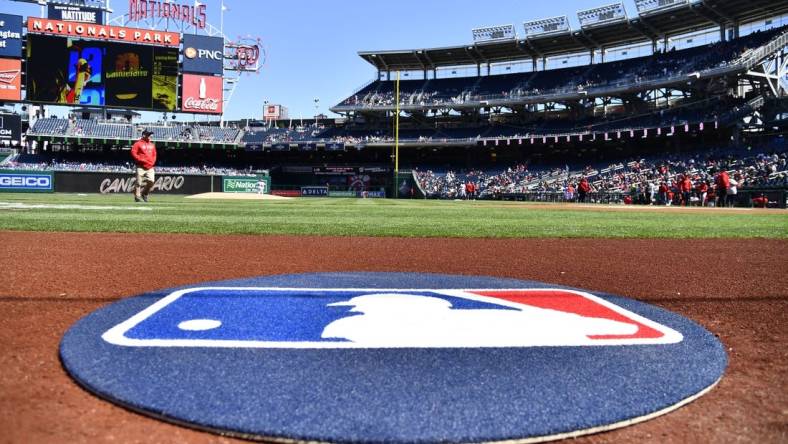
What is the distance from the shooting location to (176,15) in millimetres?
44688

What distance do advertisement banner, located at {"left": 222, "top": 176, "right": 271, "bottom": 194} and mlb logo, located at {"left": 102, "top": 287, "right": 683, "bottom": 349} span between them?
38.0 metres

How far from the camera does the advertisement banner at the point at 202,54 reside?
4316cm

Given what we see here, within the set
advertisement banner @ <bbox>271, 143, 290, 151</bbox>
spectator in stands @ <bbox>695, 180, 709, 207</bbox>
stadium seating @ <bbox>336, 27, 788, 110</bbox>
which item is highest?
stadium seating @ <bbox>336, 27, 788, 110</bbox>

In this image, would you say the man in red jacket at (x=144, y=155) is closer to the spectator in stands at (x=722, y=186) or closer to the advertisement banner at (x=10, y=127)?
the spectator in stands at (x=722, y=186)

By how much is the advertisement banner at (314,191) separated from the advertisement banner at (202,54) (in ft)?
39.1

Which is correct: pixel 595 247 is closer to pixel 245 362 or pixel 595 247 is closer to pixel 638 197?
pixel 245 362

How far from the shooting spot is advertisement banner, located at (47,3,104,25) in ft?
139

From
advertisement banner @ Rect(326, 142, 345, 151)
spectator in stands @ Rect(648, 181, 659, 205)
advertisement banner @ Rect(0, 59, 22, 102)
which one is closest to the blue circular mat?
spectator in stands @ Rect(648, 181, 659, 205)

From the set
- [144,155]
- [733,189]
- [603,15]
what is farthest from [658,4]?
[144,155]

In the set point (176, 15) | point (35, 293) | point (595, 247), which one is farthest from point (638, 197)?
point (176, 15)

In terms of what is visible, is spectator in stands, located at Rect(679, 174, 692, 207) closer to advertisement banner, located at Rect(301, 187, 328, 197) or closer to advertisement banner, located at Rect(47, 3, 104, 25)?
advertisement banner, located at Rect(301, 187, 328, 197)

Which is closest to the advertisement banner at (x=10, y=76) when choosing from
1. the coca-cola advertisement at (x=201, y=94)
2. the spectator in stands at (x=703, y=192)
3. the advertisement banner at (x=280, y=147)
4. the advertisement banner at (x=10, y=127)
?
the advertisement banner at (x=10, y=127)

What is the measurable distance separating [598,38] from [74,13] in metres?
41.8

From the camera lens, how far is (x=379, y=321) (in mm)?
2398
